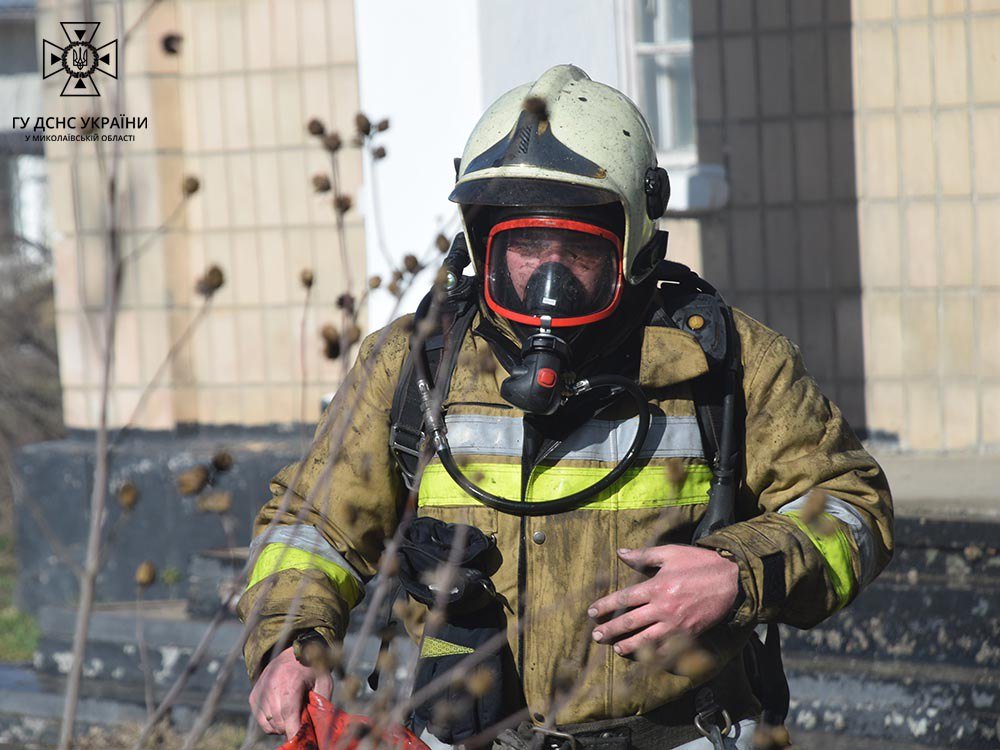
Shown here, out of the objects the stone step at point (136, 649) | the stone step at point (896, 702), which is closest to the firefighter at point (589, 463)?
the stone step at point (896, 702)

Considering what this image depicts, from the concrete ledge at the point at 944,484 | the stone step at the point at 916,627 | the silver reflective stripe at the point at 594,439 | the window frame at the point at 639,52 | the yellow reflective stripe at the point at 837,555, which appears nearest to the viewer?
the yellow reflective stripe at the point at 837,555

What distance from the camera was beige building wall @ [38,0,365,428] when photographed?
237 inches

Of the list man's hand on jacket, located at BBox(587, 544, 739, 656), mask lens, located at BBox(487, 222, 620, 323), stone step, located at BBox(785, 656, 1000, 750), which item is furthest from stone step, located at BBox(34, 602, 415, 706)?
man's hand on jacket, located at BBox(587, 544, 739, 656)

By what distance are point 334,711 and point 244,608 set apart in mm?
356

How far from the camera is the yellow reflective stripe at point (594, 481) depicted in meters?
2.37

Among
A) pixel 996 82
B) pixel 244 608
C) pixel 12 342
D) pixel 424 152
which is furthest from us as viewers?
pixel 12 342

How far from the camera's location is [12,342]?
8219 mm

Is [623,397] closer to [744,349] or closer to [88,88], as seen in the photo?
[744,349]

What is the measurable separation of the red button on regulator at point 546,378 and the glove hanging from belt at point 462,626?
11.4 inches

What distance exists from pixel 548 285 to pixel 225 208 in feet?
13.4

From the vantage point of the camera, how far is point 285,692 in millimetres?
2145

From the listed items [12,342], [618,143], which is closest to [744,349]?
[618,143]

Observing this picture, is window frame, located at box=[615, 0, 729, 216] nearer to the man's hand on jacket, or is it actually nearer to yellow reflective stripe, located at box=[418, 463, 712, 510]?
yellow reflective stripe, located at box=[418, 463, 712, 510]

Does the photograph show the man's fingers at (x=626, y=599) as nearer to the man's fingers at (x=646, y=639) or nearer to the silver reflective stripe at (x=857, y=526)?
the man's fingers at (x=646, y=639)
